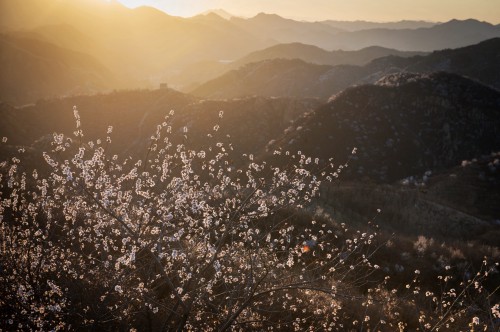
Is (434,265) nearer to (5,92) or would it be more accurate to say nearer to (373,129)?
(373,129)

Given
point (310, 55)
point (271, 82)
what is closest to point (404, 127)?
point (271, 82)

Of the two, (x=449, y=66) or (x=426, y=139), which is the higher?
(x=449, y=66)

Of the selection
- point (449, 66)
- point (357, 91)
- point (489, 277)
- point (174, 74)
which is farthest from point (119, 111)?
point (174, 74)

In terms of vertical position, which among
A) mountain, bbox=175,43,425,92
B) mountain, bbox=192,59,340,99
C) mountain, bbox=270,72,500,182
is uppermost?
mountain, bbox=175,43,425,92

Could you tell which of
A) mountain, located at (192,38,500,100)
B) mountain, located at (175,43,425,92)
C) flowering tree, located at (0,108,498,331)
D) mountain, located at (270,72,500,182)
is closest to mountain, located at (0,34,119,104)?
mountain, located at (192,38,500,100)

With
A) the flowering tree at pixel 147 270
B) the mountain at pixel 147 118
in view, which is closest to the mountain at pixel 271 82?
the mountain at pixel 147 118

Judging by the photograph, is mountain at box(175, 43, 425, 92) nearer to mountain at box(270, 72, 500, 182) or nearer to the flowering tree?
mountain at box(270, 72, 500, 182)
